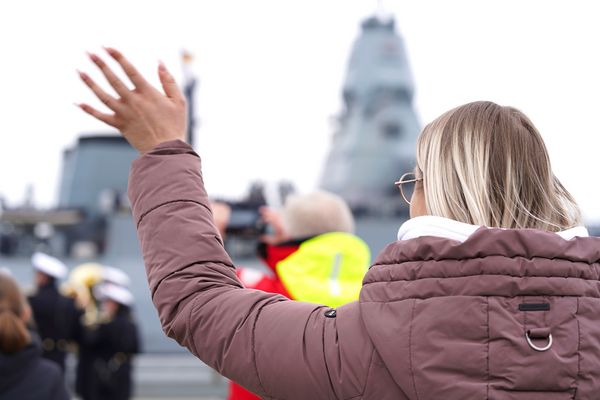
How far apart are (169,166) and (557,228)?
0.58 metres

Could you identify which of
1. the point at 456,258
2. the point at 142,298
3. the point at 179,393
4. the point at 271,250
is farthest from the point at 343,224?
the point at 142,298

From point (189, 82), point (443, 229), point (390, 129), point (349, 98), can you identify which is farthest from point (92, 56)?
point (349, 98)

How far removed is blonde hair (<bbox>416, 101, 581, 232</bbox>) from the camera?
1118 millimetres

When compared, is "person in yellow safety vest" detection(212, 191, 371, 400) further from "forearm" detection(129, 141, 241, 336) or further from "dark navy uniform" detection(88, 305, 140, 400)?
"dark navy uniform" detection(88, 305, 140, 400)

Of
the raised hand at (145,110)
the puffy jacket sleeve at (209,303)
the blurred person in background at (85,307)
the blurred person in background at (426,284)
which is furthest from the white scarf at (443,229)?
the blurred person in background at (85,307)

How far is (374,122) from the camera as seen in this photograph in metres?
20.8

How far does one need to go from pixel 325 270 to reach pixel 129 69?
115cm

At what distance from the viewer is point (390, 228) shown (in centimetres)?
1742

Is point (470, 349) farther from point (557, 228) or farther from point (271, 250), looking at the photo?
point (271, 250)

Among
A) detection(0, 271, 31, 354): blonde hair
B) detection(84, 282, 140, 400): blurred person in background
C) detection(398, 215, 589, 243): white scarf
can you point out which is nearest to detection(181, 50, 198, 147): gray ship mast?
detection(84, 282, 140, 400): blurred person in background

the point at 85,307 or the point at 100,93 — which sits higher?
the point at 100,93

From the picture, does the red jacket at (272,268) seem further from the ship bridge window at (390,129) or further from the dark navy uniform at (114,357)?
the ship bridge window at (390,129)

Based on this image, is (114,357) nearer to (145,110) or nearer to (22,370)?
(22,370)

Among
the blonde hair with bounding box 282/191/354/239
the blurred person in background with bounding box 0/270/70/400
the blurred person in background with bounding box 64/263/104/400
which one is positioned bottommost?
the blurred person in background with bounding box 64/263/104/400
